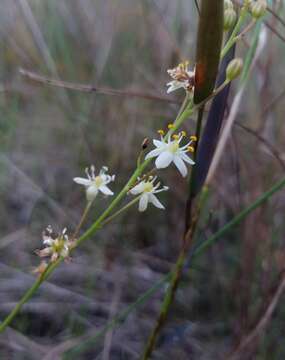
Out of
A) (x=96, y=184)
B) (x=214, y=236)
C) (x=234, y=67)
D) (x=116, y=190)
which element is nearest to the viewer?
(x=234, y=67)

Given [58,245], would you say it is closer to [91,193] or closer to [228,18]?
[91,193]

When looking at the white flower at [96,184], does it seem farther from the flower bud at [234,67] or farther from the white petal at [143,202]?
the flower bud at [234,67]

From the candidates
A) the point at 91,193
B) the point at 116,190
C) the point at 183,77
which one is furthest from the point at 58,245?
the point at 116,190

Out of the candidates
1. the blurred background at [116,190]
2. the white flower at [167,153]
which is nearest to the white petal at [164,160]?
the white flower at [167,153]

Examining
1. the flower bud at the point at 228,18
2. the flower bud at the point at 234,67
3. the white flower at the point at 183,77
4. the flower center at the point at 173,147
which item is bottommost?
the flower center at the point at 173,147

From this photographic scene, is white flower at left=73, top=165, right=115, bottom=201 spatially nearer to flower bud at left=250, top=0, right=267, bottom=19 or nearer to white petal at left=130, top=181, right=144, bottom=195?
white petal at left=130, top=181, right=144, bottom=195

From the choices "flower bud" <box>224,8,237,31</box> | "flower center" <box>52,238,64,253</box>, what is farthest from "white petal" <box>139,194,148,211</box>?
"flower bud" <box>224,8,237,31</box>
